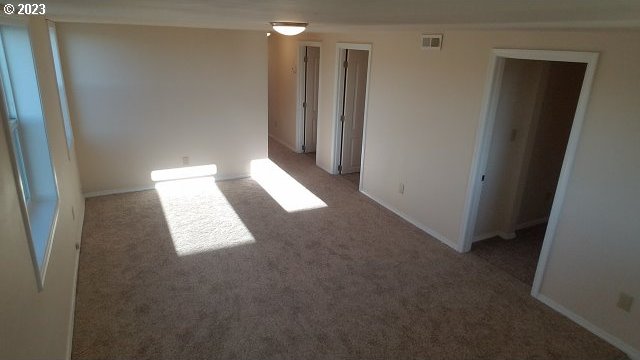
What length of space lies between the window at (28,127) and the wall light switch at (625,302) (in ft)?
12.9

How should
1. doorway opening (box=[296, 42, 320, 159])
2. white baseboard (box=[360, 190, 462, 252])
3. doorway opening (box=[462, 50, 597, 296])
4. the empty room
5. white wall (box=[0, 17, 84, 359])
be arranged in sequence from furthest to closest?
doorway opening (box=[296, 42, 320, 159]), white baseboard (box=[360, 190, 462, 252]), doorway opening (box=[462, 50, 597, 296]), the empty room, white wall (box=[0, 17, 84, 359])

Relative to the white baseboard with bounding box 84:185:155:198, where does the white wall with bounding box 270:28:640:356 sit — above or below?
above

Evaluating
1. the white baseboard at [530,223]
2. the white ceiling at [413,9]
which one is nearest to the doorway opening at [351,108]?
the white baseboard at [530,223]

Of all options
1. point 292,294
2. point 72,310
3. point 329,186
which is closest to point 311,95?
point 329,186

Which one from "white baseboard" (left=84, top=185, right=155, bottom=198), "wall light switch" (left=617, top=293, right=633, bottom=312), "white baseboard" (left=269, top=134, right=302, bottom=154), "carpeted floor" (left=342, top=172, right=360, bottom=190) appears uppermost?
"white baseboard" (left=269, top=134, right=302, bottom=154)

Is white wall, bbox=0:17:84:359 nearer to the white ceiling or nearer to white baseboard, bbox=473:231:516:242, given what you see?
the white ceiling

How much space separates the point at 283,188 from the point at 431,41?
2.88 meters

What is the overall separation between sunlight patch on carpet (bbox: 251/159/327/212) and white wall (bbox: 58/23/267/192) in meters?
0.36

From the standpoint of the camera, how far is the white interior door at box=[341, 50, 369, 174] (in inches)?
233

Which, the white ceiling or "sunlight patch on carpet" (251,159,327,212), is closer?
the white ceiling

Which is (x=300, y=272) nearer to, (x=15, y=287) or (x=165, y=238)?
(x=165, y=238)

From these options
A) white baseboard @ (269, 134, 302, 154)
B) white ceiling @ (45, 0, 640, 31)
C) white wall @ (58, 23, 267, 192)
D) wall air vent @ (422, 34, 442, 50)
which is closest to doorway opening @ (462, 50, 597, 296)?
wall air vent @ (422, 34, 442, 50)

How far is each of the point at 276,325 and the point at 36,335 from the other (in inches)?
63.4

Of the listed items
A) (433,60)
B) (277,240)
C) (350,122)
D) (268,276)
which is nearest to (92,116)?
(277,240)
